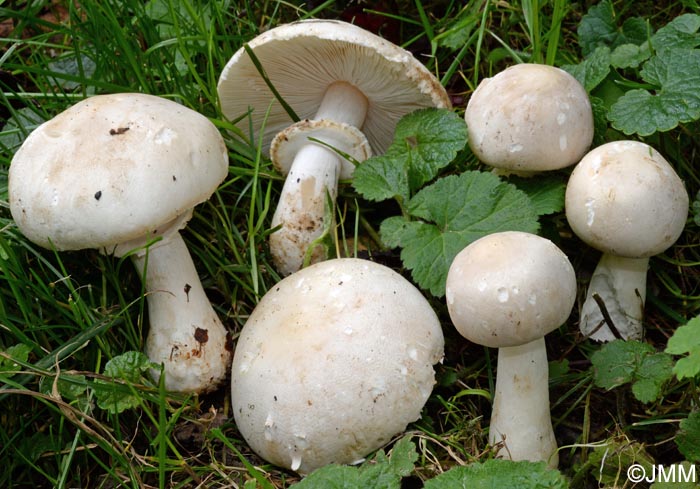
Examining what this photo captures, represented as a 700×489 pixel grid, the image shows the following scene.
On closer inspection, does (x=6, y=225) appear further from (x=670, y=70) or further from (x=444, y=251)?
(x=670, y=70)

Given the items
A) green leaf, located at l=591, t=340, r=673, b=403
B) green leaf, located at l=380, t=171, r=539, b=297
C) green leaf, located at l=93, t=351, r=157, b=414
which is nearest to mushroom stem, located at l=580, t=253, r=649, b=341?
green leaf, located at l=591, t=340, r=673, b=403

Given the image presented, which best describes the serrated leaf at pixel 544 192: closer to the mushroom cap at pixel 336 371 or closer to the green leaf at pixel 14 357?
the mushroom cap at pixel 336 371

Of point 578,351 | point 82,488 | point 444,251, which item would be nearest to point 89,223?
point 82,488

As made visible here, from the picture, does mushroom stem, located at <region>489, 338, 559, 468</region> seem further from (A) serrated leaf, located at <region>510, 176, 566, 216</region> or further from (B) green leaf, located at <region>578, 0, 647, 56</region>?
(B) green leaf, located at <region>578, 0, 647, 56</region>

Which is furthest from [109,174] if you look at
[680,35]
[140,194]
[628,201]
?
[680,35]

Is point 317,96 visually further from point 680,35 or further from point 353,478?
point 353,478

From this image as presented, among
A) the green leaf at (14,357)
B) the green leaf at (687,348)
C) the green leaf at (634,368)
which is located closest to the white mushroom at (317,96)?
the green leaf at (14,357)

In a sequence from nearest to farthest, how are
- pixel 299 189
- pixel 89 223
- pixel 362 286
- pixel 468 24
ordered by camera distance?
pixel 89 223, pixel 362 286, pixel 299 189, pixel 468 24
